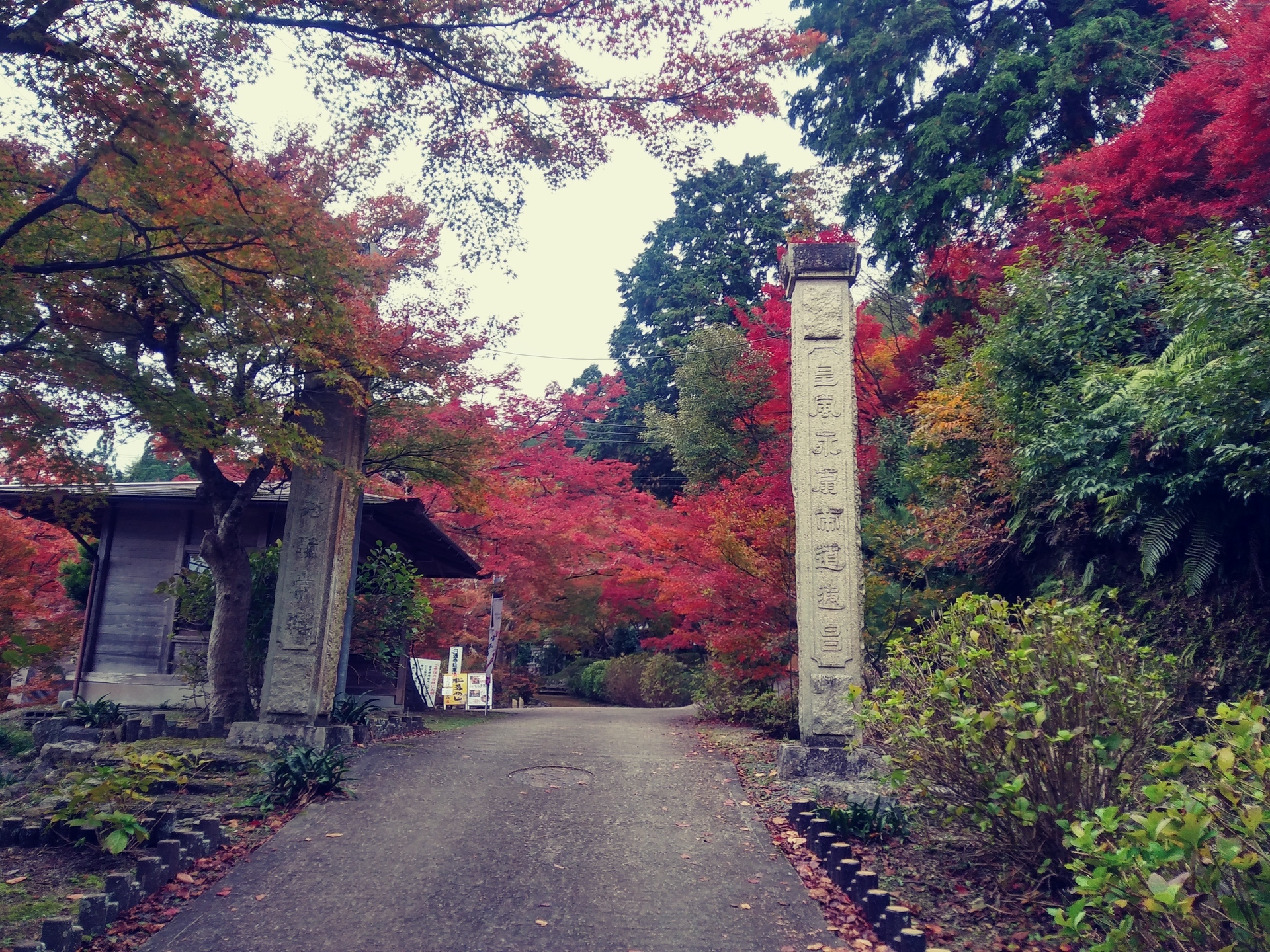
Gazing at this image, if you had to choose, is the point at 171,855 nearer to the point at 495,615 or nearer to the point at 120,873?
the point at 120,873

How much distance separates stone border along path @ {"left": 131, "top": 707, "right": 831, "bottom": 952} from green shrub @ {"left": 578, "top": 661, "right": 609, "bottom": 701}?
17.6m

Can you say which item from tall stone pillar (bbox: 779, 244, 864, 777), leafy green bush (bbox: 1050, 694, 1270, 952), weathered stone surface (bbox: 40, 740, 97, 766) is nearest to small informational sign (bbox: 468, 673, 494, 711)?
weathered stone surface (bbox: 40, 740, 97, 766)

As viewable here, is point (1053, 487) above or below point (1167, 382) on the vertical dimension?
below

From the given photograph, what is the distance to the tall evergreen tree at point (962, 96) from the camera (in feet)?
41.1

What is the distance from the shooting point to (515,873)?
5.24 metres

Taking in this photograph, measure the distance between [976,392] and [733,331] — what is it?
27.3 ft

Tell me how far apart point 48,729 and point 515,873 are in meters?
7.02

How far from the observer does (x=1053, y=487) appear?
8.66 metres

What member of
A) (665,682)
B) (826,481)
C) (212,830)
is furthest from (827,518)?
(665,682)

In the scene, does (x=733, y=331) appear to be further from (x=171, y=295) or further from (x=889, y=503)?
(x=171, y=295)

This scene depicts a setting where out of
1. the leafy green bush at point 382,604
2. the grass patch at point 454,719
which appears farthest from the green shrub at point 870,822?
the leafy green bush at point 382,604

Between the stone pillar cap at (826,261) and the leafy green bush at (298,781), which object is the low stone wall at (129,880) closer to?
the leafy green bush at (298,781)

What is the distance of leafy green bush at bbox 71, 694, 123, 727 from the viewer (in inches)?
370

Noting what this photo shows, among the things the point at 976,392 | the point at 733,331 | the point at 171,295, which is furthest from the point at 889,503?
the point at 171,295
